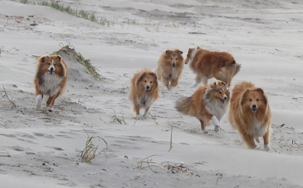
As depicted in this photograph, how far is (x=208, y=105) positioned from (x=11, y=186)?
4.46m

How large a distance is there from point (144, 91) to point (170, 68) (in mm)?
2852

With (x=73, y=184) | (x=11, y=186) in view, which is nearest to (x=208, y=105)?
(x=73, y=184)

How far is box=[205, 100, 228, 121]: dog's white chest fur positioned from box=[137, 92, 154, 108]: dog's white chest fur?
121cm

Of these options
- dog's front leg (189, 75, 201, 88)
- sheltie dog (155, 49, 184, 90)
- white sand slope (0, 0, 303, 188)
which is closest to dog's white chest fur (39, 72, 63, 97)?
white sand slope (0, 0, 303, 188)

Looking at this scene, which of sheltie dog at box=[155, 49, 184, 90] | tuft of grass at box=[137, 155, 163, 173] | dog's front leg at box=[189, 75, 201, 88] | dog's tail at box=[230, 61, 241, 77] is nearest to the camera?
tuft of grass at box=[137, 155, 163, 173]

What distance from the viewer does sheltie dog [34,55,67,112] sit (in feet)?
25.1

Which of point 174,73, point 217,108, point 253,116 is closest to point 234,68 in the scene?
point 174,73

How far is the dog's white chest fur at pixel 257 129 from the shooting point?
6.39m

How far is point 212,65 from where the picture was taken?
11164 mm

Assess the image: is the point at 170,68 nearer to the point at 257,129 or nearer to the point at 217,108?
the point at 217,108

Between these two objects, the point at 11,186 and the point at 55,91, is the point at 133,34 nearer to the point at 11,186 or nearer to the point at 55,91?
the point at 55,91

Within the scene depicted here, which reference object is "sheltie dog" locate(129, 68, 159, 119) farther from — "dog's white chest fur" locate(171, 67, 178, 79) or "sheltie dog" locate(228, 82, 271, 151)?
"dog's white chest fur" locate(171, 67, 178, 79)

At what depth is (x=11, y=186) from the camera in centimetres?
348

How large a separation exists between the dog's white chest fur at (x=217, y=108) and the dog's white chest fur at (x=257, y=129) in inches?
45.5
